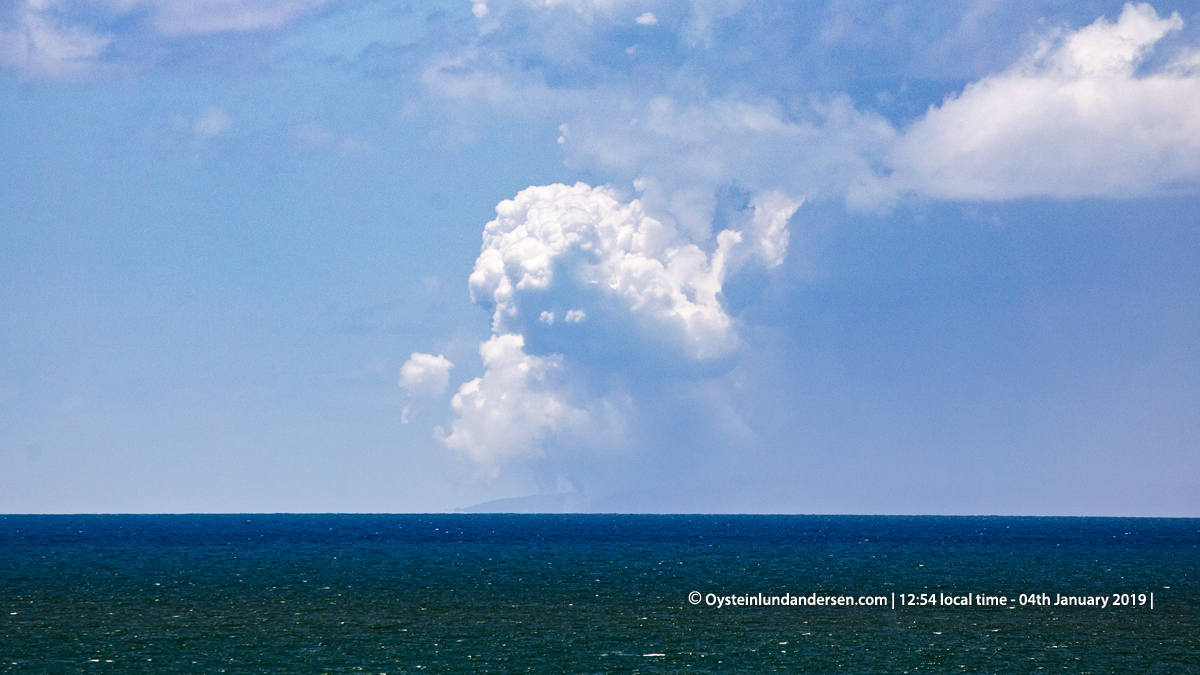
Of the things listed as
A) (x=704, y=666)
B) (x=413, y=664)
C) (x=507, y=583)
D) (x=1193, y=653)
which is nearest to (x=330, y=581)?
(x=507, y=583)

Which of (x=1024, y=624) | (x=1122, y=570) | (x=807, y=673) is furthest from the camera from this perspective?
(x=1122, y=570)

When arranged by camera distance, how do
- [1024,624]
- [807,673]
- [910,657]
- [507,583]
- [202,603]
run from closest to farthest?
[807,673]
[910,657]
[1024,624]
[202,603]
[507,583]

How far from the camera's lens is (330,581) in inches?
3509

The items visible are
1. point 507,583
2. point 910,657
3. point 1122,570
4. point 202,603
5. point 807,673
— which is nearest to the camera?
point 807,673

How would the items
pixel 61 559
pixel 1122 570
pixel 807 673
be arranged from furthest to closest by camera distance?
pixel 61 559 < pixel 1122 570 < pixel 807 673

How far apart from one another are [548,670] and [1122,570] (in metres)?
78.6

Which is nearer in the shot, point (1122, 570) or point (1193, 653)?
point (1193, 653)

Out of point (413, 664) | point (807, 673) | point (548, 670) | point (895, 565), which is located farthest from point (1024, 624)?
point (895, 565)

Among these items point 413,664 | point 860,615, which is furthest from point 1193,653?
point 413,664

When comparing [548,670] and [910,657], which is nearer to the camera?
[548,670]

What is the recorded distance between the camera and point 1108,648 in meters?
53.8

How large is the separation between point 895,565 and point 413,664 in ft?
236

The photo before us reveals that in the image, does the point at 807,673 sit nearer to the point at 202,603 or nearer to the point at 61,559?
the point at 202,603

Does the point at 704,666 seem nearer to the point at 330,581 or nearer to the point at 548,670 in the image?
the point at 548,670
